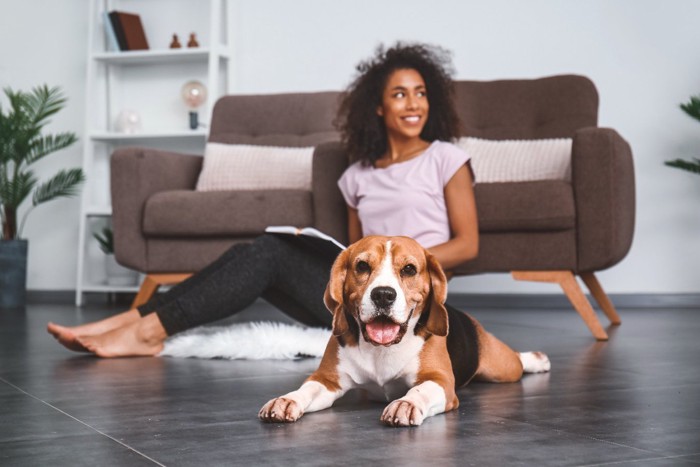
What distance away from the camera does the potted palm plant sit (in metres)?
5.34

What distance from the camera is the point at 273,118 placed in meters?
4.66

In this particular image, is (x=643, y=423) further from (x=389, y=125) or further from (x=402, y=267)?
(x=389, y=125)

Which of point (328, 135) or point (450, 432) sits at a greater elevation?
point (328, 135)

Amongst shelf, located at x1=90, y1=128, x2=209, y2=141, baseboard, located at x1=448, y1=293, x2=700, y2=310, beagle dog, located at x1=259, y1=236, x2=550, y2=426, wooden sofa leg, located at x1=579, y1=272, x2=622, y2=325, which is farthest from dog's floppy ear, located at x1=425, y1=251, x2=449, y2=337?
shelf, located at x1=90, y1=128, x2=209, y2=141

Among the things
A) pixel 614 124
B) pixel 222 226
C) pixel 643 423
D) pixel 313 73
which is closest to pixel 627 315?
pixel 614 124

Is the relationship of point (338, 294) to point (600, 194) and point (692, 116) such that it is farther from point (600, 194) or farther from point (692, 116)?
point (692, 116)

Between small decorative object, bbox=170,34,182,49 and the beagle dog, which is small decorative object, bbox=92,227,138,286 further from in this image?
the beagle dog

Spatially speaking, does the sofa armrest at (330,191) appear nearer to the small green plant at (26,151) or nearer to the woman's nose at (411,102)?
the woman's nose at (411,102)

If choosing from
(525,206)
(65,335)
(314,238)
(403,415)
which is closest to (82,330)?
(65,335)

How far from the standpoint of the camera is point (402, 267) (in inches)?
68.6

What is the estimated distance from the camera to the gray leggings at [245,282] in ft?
8.54

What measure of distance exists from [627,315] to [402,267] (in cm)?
296

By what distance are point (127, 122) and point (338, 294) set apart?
413 cm

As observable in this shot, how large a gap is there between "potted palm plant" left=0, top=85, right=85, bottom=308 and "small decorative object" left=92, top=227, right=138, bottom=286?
0.39 meters
